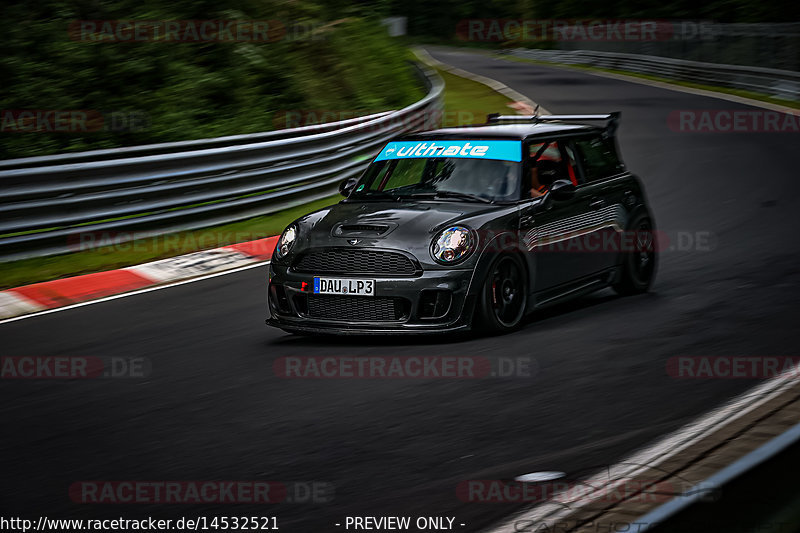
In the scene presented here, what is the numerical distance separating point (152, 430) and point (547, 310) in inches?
161

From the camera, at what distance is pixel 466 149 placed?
8188 mm

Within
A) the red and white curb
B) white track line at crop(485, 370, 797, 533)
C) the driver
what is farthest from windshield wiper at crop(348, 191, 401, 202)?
white track line at crop(485, 370, 797, 533)

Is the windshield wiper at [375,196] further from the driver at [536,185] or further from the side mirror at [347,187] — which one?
the driver at [536,185]

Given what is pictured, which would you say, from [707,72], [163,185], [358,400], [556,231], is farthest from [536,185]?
[707,72]

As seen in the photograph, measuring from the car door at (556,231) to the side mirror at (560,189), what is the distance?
0.04 metres

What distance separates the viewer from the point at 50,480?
15.4ft

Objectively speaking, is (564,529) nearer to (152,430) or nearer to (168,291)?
(152,430)

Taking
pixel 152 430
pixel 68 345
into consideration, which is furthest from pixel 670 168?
pixel 152 430

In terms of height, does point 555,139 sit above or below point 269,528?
above

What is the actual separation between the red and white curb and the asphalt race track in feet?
1.47

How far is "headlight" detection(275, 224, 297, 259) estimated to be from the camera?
768cm

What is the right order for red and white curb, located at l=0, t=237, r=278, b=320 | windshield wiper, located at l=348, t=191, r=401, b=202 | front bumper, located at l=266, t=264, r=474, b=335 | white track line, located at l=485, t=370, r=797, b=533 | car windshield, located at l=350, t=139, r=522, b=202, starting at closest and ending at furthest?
white track line, located at l=485, t=370, r=797, b=533, front bumper, located at l=266, t=264, r=474, b=335, car windshield, located at l=350, t=139, r=522, b=202, windshield wiper, located at l=348, t=191, r=401, b=202, red and white curb, located at l=0, t=237, r=278, b=320

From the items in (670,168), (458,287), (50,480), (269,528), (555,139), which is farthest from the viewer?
(670,168)

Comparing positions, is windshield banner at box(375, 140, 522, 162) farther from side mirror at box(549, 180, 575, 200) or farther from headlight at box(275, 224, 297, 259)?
headlight at box(275, 224, 297, 259)
